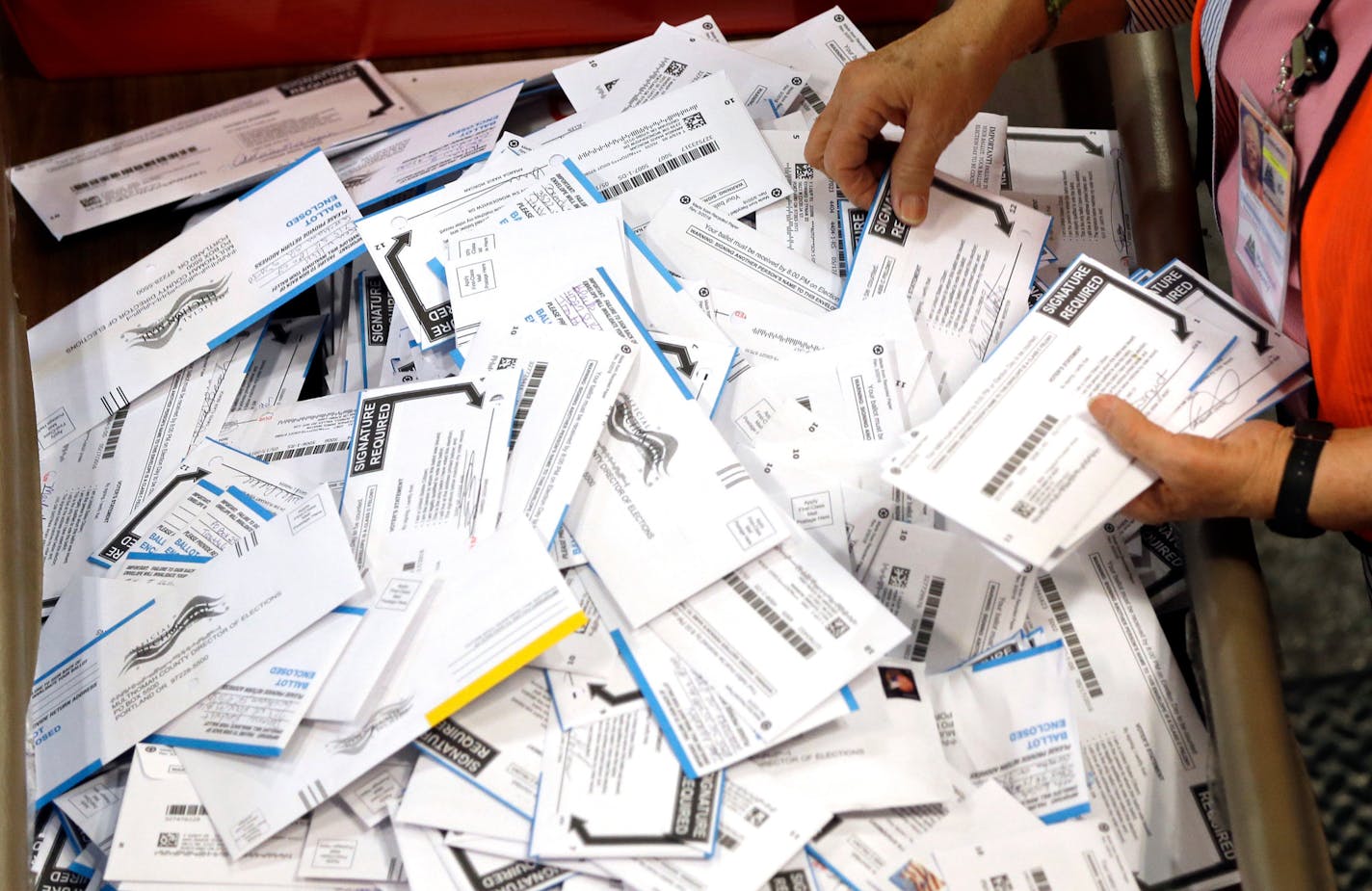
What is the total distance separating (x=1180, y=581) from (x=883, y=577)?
33 cm

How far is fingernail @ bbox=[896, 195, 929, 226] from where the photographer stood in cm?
132

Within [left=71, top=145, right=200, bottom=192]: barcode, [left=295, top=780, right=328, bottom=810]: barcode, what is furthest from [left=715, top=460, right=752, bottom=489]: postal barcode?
[left=71, top=145, right=200, bottom=192]: barcode

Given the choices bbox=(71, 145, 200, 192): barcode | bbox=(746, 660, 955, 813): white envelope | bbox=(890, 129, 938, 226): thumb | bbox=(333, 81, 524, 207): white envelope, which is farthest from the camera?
bbox=(71, 145, 200, 192): barcode

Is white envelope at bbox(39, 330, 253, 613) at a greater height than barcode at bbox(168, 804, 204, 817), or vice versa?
white envelope at bbox(39, 330, 253, 613)

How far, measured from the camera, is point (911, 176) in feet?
4.28

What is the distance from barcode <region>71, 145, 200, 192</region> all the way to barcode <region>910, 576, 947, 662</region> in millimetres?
1213

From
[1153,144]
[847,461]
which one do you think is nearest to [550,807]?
[847,461]

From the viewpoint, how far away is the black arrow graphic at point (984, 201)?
1.37 m

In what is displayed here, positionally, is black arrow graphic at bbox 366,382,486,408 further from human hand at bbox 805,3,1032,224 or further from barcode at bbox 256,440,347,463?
human hand at bbox 805,3,1032,224

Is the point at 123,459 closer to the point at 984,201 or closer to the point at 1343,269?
the point at 984,201

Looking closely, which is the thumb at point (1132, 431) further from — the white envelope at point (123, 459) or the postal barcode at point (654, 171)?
the white envelope at point (123, 459)

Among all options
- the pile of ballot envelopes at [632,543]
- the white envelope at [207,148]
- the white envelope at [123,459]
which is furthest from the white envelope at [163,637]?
the white envelope at [207,148]

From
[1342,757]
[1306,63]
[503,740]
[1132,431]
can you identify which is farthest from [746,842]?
[1342,757]

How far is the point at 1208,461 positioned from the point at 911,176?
48 centimetres
